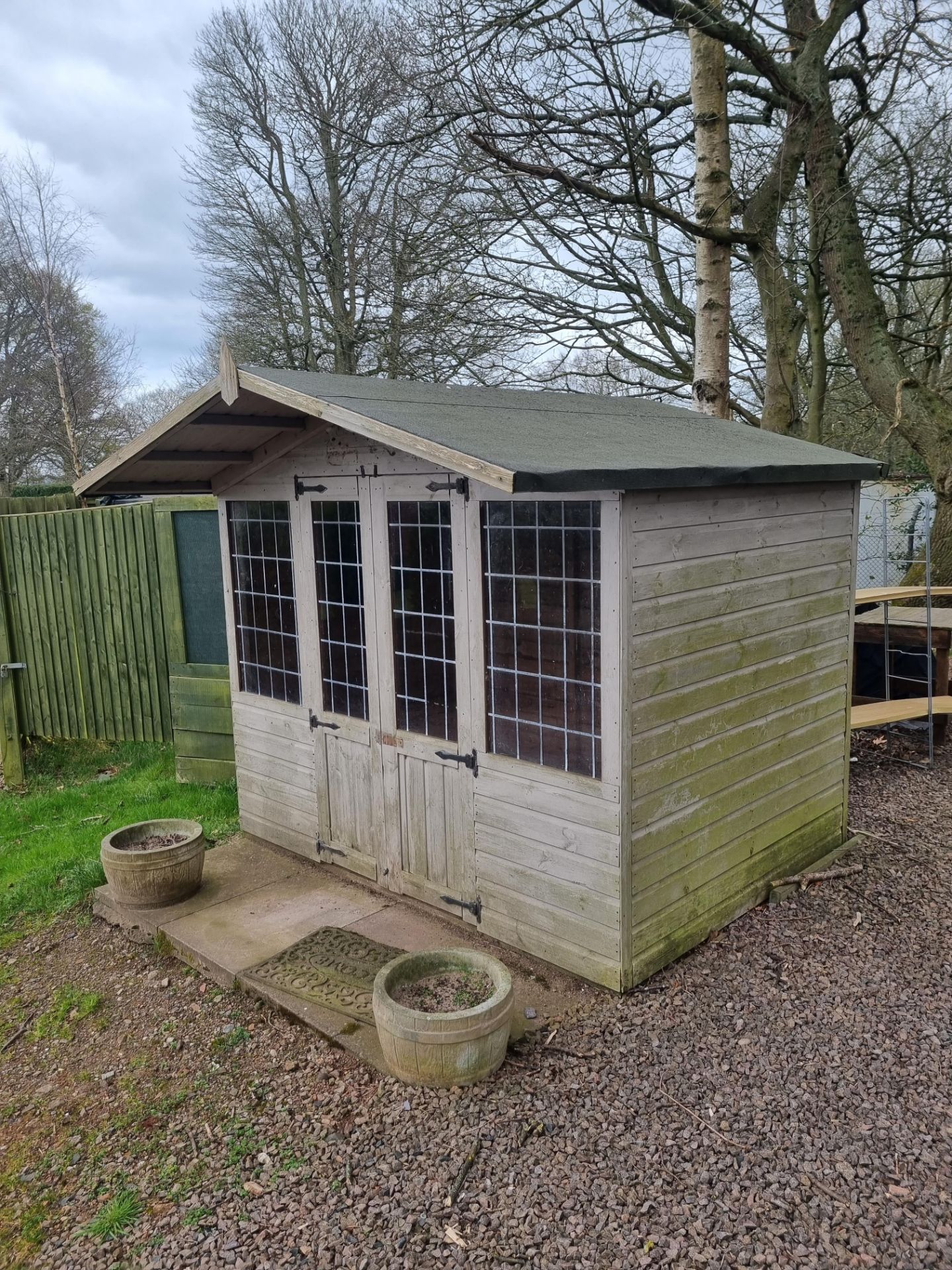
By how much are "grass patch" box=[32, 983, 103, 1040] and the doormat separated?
2.49 ft

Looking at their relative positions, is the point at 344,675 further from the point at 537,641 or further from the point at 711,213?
the point at 711,213

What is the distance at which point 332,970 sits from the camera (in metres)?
4.05

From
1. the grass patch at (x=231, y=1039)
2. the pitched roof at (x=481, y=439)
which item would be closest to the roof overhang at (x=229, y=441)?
the pitched roof at (x=481, y=439)

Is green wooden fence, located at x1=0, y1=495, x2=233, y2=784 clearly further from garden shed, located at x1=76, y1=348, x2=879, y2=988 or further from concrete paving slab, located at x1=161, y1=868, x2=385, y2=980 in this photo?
concrete paving slab, located at x1=161, y1=868, x2=385, y2=980

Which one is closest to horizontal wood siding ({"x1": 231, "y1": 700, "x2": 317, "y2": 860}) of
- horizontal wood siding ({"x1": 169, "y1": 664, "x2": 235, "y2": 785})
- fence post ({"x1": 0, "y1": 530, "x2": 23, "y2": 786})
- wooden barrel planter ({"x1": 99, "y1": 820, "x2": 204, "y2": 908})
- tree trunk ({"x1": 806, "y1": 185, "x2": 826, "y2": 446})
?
wooden barrel planter ({"x1": 99, "y1": 820, "x2": 204, "y2": 908})

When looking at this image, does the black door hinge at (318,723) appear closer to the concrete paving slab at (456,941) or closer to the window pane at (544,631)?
the concrete paving slab at (456,941)

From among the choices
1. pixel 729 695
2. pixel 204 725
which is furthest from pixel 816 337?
pixel 204 725

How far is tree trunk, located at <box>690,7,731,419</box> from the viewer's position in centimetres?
682

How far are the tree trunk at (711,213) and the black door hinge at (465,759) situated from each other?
4.21 metres

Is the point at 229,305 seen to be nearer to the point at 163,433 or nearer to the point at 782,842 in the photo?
the point at 163,433

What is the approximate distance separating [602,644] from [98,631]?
562cm

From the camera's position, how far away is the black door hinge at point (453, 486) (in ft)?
13.2

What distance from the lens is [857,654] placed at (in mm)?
8047

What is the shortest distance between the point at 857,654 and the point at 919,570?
7.12ft
